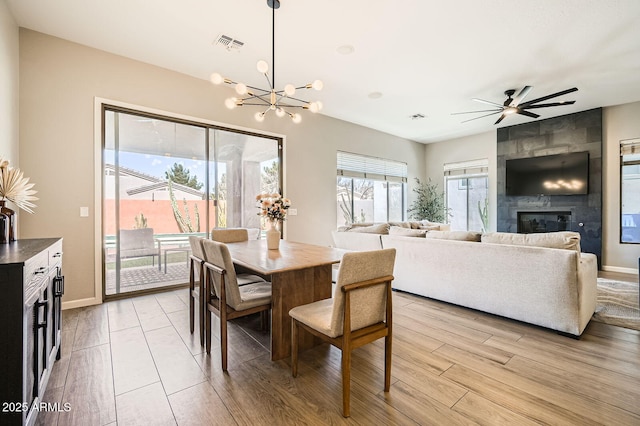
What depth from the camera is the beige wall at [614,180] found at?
4.93 meters

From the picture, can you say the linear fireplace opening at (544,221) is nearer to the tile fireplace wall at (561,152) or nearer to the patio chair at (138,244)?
the tile fireplace wall at (561,152)

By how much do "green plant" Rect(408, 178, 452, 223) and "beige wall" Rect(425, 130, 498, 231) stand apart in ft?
0.75

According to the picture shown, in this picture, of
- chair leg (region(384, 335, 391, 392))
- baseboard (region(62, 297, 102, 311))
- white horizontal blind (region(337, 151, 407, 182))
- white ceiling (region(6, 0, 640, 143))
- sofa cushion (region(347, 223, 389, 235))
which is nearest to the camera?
chair leg (region(384, 335, 391, 392))

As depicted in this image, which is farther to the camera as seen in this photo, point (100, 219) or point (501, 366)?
point (100, 219)

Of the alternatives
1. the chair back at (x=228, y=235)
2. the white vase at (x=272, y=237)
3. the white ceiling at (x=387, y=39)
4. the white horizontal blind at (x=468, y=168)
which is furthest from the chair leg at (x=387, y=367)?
the white horizontal blind at (x=468, y=168)

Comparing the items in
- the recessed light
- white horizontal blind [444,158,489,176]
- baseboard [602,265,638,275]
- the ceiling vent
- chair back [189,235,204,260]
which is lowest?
baseboard [602,265,638,275]

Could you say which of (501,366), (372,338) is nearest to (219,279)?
(372,338)

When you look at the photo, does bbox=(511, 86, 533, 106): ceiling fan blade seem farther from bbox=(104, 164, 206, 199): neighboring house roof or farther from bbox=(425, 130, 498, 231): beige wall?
bbox=(104, 164, 206, 199): neighboring house roof

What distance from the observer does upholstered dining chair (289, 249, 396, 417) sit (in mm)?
1534

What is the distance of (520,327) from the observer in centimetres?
271

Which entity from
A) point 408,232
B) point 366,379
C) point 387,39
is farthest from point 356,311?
point 387,39

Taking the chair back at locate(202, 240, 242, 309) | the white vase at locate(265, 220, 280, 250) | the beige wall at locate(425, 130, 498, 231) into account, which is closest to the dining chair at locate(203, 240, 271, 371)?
the chair back at locate(202, 240, 242, 309)

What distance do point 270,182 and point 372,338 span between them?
3815 mm

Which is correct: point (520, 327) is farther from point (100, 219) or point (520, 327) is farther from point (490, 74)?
point (100, 219)
